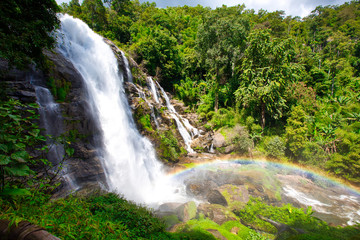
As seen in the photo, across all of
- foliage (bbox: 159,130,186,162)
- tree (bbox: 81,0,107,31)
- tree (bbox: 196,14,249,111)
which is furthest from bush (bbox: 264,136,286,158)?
tree (bbox: 81,0,107,31)

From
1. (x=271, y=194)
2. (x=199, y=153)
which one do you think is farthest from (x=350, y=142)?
(x=199, y=153)

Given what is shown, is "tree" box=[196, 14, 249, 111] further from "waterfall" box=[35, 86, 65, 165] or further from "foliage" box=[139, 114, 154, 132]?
"waterfall" box=[35, 86, 65, 165]

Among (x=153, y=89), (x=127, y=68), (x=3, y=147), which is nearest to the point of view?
(x=3, y=147)

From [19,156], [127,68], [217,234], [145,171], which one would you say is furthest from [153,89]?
[19,156]

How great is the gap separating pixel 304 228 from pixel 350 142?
10.00 meters

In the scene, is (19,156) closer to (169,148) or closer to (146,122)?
(146,122)

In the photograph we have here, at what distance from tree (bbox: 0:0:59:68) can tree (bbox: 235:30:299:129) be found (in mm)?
17701

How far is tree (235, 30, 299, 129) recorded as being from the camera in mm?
16859

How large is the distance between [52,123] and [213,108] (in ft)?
67.7

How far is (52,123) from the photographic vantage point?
7.76 m

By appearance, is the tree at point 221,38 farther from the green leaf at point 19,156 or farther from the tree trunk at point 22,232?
the tree trunk at point 22,232

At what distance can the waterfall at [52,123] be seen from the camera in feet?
24.0

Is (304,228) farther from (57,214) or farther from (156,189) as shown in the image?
(57,214)

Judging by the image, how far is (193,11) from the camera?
2042 inches
